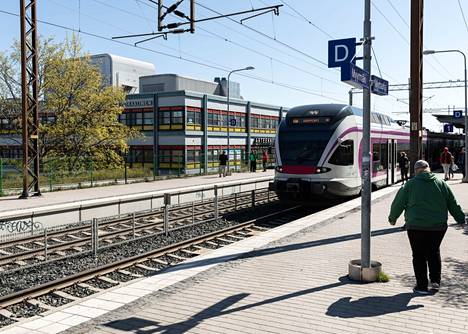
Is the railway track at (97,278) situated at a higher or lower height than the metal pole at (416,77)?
lower

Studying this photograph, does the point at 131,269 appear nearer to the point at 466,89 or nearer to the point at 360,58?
the point at 360,58

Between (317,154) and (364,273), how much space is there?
28.2ft

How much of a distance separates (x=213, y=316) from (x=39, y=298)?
10.8 feet

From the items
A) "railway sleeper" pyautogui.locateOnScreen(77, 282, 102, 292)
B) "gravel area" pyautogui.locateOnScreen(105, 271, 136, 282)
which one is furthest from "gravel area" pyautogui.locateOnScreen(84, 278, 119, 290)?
"gravel area" pyautogui.locateOnScreen(105, 271, 136, 282)

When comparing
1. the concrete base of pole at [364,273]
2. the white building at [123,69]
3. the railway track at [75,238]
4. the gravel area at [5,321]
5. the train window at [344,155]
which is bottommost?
the gravel area at [5,321]

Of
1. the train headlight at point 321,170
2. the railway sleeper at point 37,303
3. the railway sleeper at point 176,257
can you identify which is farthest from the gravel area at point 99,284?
the train headlight at point 321,170

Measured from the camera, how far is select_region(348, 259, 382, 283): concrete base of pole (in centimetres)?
669

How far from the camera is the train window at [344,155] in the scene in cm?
1505

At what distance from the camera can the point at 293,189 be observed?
15.2m

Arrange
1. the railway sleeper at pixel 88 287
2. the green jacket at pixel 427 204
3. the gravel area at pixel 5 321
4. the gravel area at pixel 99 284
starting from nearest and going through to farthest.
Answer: the green jacket at pixel 427 204
the gravel area at pixel 5 321
the railway sleeper at pixel 88 287
the gravel area at pixel 99 284

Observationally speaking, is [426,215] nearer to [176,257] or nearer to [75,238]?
[176,257]

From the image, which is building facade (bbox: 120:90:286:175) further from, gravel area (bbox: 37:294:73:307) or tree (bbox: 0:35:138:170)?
gravel area (bbox: 37:294:73:307)

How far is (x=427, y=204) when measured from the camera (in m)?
6.05

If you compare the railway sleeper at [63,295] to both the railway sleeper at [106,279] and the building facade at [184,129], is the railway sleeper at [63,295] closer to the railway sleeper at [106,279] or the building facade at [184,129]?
the railway sleeper at [106,279]
